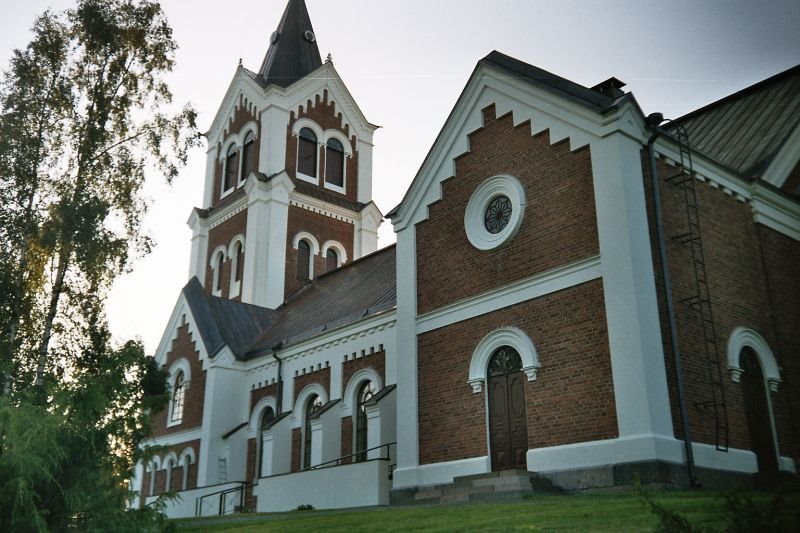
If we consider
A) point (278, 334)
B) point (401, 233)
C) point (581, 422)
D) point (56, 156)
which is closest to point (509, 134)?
point (401, 233)

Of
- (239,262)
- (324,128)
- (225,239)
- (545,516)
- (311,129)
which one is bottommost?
(545,516)

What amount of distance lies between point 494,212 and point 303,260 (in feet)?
68.3

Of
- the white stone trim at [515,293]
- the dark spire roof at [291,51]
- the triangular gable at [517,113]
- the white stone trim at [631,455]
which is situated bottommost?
the white stone trim at [631,455]

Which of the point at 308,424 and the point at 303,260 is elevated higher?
the point at 303,260

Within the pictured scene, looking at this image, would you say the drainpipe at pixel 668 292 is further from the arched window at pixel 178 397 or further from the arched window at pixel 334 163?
the arched window at pixel 334 163

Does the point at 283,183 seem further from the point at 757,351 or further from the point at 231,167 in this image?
A: the point at 757,351

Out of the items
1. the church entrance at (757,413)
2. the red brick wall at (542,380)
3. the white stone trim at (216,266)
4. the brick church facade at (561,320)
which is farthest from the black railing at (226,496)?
the church entrance at (757,413)

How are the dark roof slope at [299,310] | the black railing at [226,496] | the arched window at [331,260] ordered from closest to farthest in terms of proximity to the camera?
the black railing at [226,496] < the dark roof slope at [299,310] < the arched window at [331,260]

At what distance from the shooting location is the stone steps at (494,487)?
49.0ft

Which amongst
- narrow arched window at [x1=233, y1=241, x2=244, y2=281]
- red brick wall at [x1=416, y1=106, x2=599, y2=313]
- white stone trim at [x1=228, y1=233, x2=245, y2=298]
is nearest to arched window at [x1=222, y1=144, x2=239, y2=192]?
white stone trim at [x1=228, y1=233, x2=245, y2=298]

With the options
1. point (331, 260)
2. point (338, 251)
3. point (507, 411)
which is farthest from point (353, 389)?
point (338, 251)

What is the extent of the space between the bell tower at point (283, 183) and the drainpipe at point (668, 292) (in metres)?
22.4

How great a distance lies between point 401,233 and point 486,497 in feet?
26.9

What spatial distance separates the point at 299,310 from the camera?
32.6 metres
